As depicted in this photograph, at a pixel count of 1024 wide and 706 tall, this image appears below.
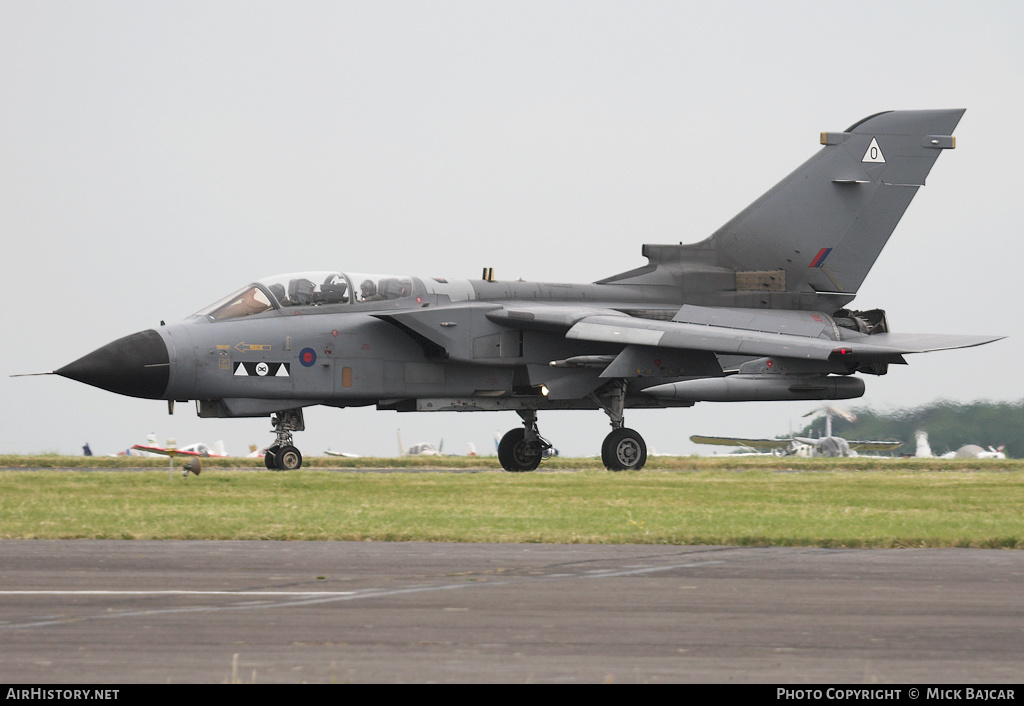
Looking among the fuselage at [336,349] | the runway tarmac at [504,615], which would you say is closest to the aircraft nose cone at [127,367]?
the fuselage at [336,349]

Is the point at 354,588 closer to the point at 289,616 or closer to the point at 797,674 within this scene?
the point at 289,616

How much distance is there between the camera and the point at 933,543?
10.9m

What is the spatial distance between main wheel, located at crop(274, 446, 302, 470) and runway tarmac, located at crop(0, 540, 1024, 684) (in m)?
11.4

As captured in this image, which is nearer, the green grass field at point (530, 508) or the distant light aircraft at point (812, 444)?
the green grass field at point (530, 508)

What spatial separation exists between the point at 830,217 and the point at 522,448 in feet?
25.3

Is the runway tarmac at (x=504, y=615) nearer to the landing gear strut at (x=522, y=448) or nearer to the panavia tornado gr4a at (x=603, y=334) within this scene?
the panavia tornado gr4a at (x=603, y=334)

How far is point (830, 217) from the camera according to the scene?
82.2ft

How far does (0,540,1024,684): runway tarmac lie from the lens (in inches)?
217

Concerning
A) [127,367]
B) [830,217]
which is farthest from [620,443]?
[127,367]

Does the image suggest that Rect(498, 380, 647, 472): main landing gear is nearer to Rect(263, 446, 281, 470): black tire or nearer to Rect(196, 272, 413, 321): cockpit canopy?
Rect(196, 272, 413, 321): cockpit canopy

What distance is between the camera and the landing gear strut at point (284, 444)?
856 inches

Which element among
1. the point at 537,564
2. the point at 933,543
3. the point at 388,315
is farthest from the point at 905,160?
the point at 537,564

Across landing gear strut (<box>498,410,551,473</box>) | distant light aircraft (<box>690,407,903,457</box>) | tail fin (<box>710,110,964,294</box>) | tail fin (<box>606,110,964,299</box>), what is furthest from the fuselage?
distant light aircraft (<box>690,407,903,457</box>)

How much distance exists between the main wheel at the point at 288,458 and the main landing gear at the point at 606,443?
4.03 m
